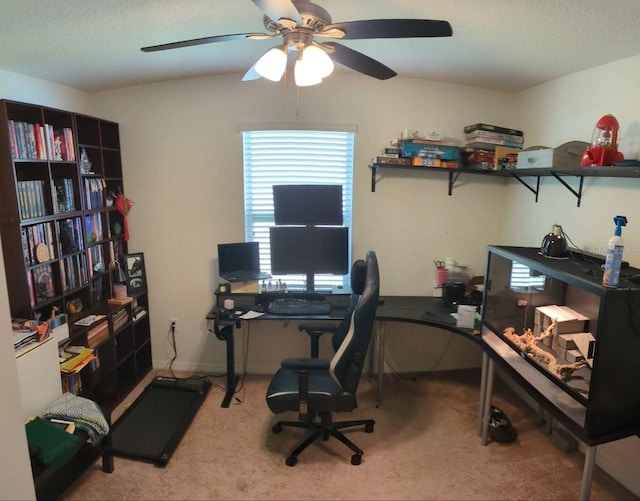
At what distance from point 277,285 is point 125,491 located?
1.65 metres

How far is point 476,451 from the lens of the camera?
95.9 inches

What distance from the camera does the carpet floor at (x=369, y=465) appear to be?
2.11 meters

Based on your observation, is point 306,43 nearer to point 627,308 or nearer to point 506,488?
point 627,308

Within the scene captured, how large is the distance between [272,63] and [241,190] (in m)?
1.67

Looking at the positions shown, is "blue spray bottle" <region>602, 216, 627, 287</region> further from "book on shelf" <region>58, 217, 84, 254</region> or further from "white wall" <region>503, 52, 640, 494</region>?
"book on shelf" <region>58, 217, 84, 254</region>

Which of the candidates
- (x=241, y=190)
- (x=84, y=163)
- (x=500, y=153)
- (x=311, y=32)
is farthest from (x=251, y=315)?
(x=500, y=153)

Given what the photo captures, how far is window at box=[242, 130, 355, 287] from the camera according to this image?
124 inches

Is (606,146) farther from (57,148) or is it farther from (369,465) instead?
(57,148)

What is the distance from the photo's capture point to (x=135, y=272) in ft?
10.4

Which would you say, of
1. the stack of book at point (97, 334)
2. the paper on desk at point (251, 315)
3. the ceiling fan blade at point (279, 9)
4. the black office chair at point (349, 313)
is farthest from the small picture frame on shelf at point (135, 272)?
the ceiling fan blade at point (279, 9)

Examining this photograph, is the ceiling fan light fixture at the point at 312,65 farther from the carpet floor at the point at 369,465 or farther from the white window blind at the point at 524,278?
the carpet floor at the point at 369,465

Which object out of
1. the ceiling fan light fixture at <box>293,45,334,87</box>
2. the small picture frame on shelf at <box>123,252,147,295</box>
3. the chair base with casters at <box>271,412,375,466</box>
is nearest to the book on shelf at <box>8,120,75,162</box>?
the small picture frame on shelf at <box>123,252,147,295</box>

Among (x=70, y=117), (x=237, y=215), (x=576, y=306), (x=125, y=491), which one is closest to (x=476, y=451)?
(x=576, y=306)

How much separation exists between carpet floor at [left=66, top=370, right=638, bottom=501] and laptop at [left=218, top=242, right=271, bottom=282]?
97 cm
